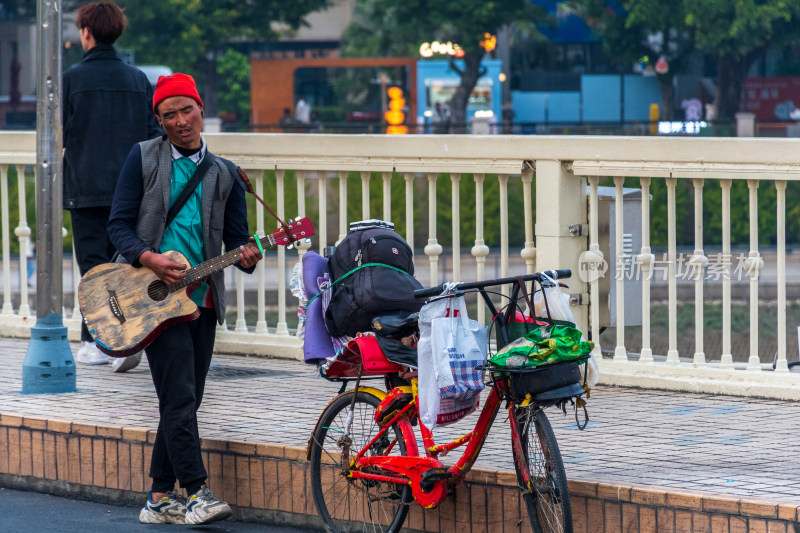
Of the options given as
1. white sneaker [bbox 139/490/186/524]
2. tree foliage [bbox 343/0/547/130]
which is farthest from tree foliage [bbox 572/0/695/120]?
white sneaker [bbox 139/490/186/524]

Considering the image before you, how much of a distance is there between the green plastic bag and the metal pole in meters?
2.93

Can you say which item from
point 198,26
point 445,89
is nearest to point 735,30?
point 445,89

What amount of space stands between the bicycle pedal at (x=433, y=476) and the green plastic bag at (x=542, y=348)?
488 millimetres

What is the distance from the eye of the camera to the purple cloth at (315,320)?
4.81m

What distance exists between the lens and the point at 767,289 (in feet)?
75.4

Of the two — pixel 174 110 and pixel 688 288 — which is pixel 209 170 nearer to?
pixel 174 110

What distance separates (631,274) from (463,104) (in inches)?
1332

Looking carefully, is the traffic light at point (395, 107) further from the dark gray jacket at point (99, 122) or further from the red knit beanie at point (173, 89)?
the red knit beanie at point (173, 89)

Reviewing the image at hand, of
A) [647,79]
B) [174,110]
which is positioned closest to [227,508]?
[174,110]

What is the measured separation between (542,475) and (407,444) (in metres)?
0.55

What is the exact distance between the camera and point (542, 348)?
4.03 metres

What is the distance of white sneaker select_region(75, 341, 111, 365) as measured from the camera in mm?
7363

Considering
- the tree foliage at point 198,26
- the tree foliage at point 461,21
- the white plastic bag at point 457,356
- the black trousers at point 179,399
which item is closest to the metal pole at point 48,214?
the black trousers at point 179,399

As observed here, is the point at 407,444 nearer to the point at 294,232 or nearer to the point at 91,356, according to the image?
the point at 294,232
